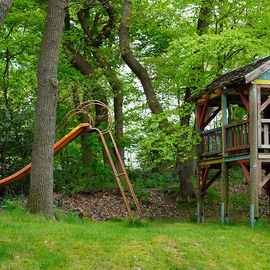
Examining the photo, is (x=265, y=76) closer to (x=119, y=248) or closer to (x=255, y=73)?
(x=255, y=73)

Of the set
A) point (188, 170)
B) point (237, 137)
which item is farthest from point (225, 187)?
point (188, 170)

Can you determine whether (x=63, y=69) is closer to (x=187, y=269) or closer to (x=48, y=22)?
(x=48, y=22)

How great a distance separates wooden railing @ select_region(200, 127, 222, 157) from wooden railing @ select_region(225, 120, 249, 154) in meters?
0.47

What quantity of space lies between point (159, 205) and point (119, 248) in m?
10.4

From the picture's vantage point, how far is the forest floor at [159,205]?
16.6 meters

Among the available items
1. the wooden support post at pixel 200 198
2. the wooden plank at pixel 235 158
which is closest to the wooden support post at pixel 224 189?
the wooden plank at pixel 235 158

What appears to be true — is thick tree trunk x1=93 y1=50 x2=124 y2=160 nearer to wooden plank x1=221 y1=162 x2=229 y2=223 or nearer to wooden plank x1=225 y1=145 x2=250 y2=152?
wooden plank x1=221 y1=162 x2=229 y2=223

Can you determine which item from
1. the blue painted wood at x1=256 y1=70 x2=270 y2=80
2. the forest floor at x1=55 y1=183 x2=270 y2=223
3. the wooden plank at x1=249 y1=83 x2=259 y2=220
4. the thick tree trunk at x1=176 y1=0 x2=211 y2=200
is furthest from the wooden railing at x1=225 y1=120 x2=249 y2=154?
the thick tree trunk at x1=176 y1=0 x2=211 y2=200

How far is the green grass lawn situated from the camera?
25.2 ft

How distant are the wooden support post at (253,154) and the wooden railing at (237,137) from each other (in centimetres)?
41

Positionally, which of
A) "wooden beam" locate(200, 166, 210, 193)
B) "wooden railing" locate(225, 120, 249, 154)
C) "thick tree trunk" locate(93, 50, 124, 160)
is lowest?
"wooden beam" locate(200, 166, 210, 193)

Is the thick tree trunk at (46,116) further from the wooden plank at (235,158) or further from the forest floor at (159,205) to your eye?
the wooden plank at (235,158)

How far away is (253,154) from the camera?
12.7 metres

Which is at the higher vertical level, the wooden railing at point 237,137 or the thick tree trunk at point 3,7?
the thick tree trunk at point 3,7
